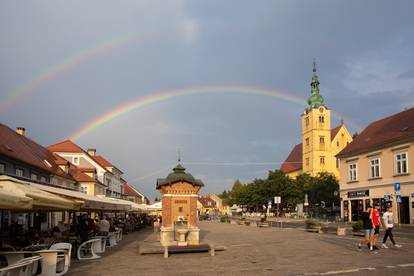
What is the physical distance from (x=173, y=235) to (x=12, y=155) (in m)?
12.8

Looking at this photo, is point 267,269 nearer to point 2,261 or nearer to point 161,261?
point 161,261

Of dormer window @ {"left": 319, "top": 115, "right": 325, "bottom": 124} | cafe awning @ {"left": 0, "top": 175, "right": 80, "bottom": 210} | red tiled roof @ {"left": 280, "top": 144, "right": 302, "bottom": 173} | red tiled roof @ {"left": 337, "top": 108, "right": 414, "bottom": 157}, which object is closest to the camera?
cafe awning @ {"left": 0, "top": 175, "right": 80, "bottom": 210}

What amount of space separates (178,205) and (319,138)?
8455 cm

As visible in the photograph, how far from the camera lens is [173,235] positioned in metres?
21.6

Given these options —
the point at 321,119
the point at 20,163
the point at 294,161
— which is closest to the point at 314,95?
the point at 321,119

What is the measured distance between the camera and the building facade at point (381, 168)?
3738 centimetres

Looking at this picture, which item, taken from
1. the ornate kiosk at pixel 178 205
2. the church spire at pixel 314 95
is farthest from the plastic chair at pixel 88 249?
the church spire at pixel 314 95

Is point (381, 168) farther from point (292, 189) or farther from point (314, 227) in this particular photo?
point (292, 189)

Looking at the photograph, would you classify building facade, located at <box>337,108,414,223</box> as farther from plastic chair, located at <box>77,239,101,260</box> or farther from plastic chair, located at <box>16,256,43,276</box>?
plastic chair, located at <box>16,256,43,276</box>

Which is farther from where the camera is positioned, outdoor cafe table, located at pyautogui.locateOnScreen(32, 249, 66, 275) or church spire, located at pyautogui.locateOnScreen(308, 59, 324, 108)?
church spire, located at pyautogui.locateOnScreen(308, 59, 324, 108)

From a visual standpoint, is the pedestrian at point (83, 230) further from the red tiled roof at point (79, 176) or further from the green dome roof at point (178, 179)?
the red tiled roof at point (79, 176)

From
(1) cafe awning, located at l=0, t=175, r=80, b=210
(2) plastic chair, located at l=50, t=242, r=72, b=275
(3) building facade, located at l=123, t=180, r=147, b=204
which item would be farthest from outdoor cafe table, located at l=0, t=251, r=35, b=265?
(3) building facade, located at l=123, t=180, r=147, b=204

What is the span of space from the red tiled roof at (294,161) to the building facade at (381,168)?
6543 centimetres

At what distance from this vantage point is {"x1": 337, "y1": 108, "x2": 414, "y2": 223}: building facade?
123 feet
